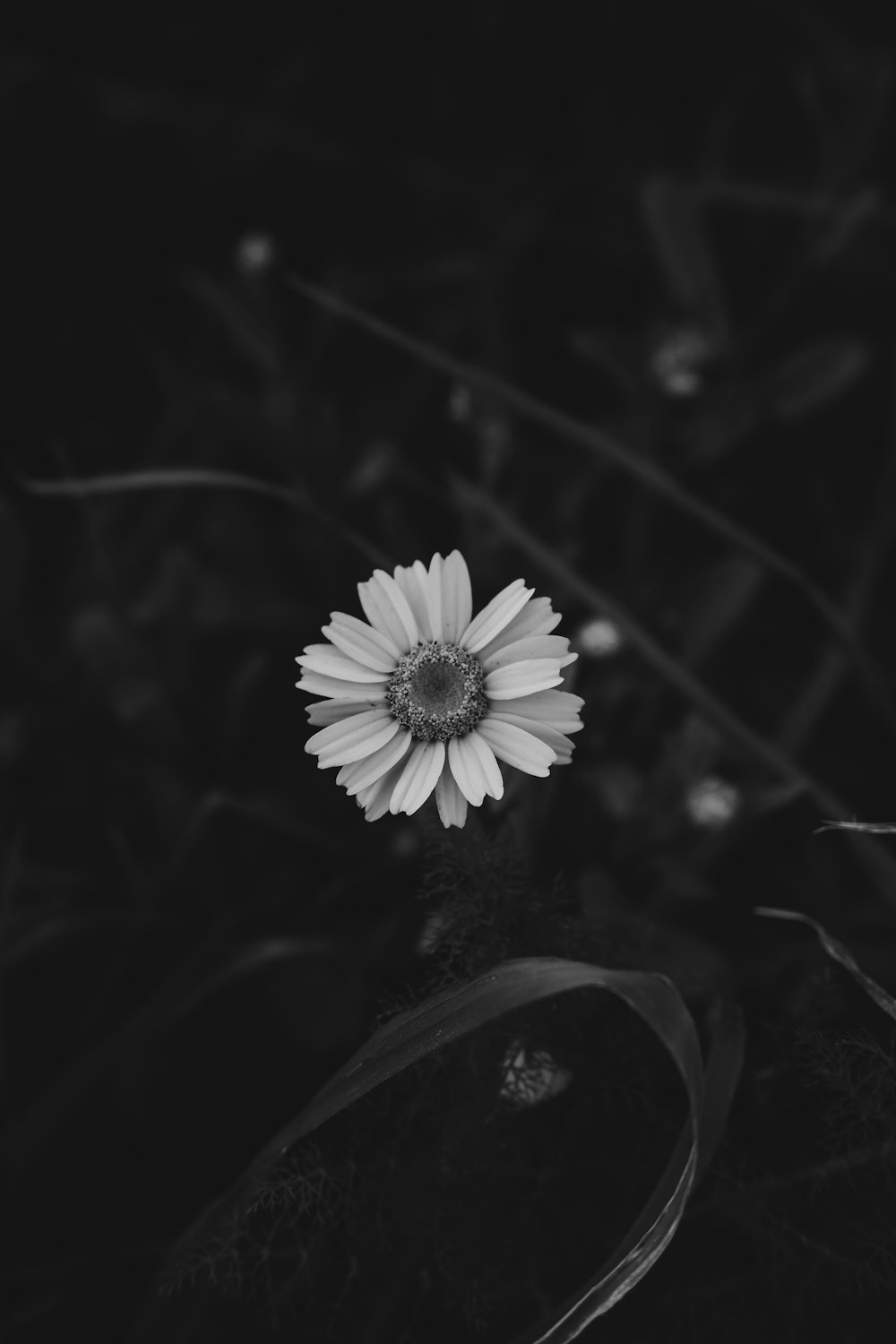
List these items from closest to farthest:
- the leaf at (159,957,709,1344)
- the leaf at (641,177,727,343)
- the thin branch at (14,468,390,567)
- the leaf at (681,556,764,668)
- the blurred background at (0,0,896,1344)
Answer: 1. the leaf at (159,957,709,1344)
2. the blurred background at (0,0,896,1344)
3. the thin branch at (14,468,390,567)
4. the leaf at (681,556,764,668)
5. the leaf at (641,177,727,343)

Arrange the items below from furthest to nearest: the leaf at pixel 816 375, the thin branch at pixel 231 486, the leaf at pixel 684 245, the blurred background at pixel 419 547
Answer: the leaf at pixel 684 245 → the leaf at pixel 816 375 → the thin branch at pixel 231 486 → the blurred background at pixel 419 547

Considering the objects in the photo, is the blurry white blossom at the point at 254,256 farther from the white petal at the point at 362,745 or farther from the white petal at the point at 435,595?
the white petal at the point at 362,745

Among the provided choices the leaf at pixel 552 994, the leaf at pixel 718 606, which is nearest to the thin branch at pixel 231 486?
the leaf at pixel 718 606

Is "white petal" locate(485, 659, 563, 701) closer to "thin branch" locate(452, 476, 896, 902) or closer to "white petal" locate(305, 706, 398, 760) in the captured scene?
"white petal" locate(305, 706, 398, 760)

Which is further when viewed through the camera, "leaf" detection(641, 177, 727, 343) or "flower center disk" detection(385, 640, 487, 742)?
"leaf" detection(641, 177, 727, 343)

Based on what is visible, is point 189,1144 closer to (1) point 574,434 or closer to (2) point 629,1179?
(2) point 629,1179

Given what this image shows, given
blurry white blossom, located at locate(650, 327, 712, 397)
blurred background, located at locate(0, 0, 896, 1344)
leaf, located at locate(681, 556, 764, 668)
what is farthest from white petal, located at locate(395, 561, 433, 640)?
blurry white blossom, located at locate(650, 327, 712, 397)

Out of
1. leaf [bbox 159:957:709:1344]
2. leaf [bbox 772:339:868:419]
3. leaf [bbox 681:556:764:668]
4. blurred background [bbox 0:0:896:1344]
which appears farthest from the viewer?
leaf [bbox 772:339:868:419]
